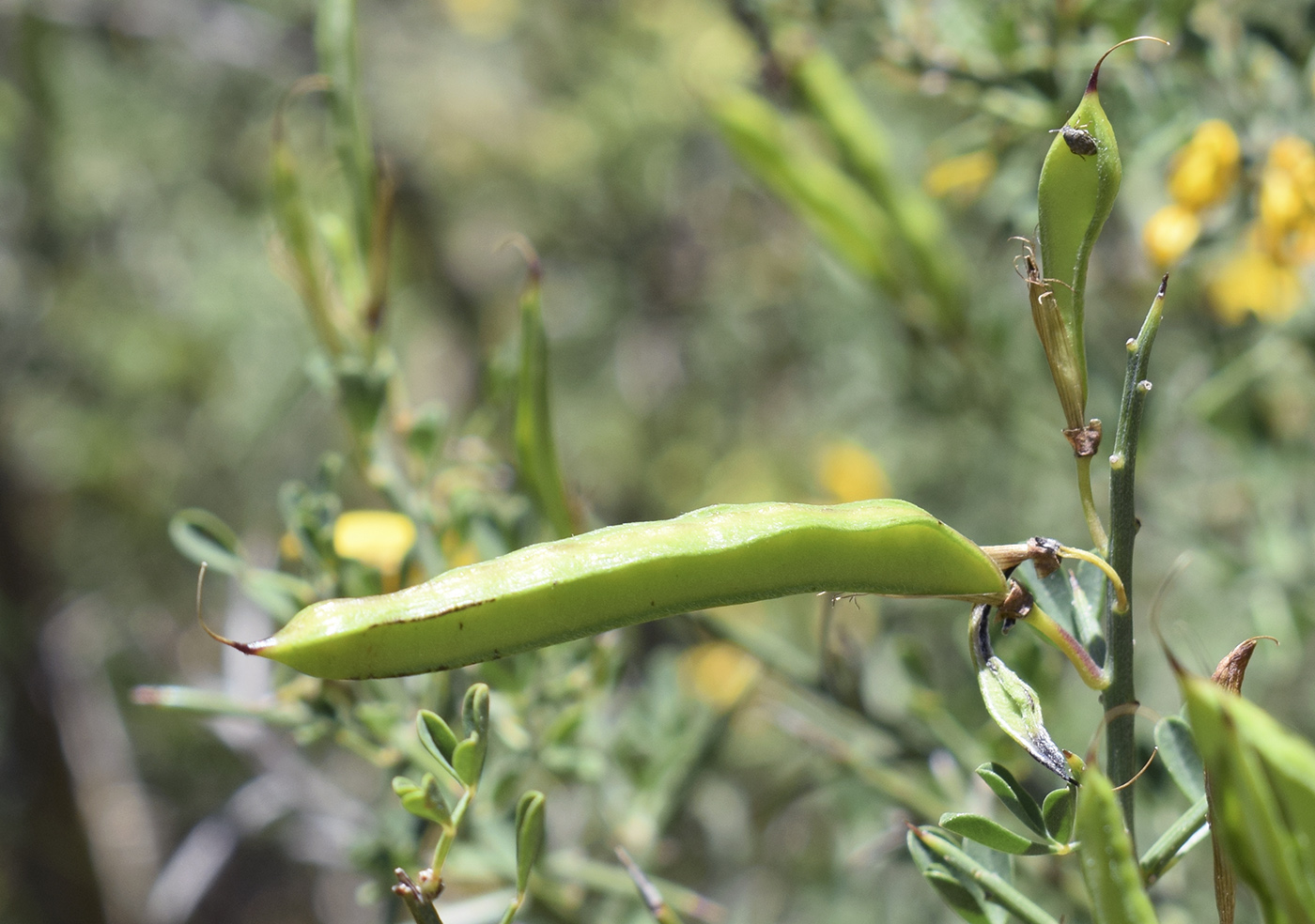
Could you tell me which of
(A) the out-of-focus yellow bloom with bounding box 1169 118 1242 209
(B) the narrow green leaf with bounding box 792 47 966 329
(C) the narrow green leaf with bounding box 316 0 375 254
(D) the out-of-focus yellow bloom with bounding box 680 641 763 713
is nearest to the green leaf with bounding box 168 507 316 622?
(C) the narrow green leaf with bounding box 316 0 375 254

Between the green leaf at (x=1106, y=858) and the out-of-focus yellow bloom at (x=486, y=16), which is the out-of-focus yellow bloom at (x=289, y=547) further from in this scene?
the out-of-focus yellow bloom at (x=486, y=16)

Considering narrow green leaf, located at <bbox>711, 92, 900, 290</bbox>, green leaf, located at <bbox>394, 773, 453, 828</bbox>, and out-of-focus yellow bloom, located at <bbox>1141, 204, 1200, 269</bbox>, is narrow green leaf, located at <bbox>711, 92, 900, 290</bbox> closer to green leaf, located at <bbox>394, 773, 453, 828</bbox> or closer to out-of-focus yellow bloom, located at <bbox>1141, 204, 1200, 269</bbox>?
out-of-focus yellow bloom, located at <bbox>1141, 204, 1200, 269</bbox>

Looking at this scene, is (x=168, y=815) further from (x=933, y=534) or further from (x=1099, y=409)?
(x=933, y=534)

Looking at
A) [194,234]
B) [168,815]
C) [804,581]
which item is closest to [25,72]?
[194,234]

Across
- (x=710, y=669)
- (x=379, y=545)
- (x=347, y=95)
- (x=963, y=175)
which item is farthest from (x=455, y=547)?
(x=710, y=669)

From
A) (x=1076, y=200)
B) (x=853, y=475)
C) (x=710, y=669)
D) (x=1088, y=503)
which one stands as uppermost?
(x=1076, y=200)

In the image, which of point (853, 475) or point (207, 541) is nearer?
point (207, 541)

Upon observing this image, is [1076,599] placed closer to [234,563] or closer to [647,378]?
[234,563]
